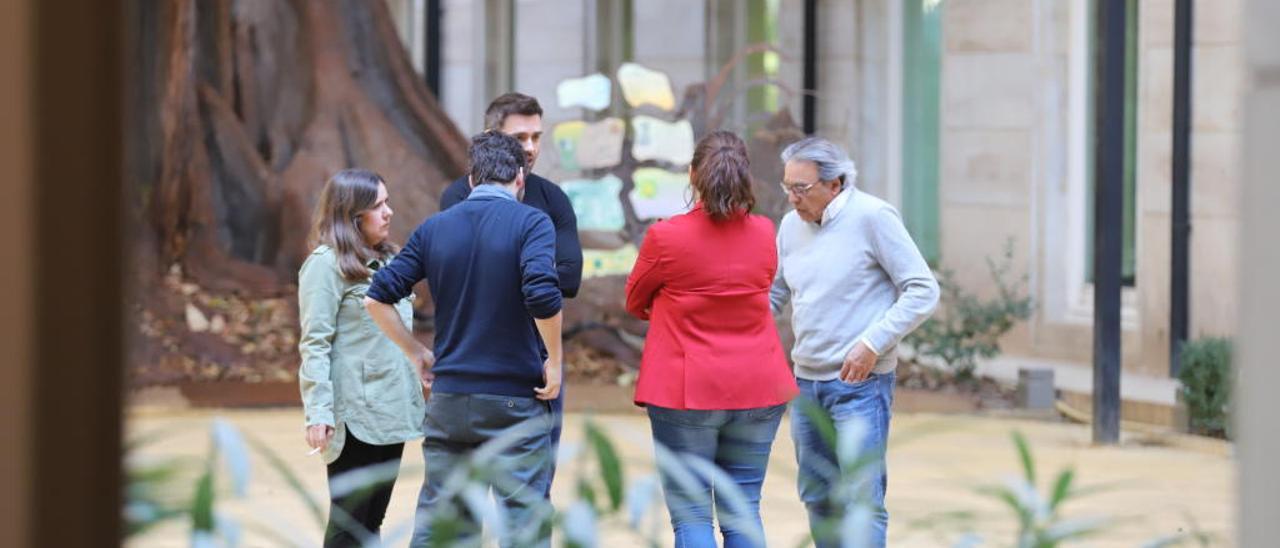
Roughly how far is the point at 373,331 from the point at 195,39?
351 inches

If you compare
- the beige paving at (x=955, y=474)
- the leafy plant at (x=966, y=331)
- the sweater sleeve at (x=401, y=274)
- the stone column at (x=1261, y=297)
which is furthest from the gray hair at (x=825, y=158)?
the leafy plant at (x=966, y=331)

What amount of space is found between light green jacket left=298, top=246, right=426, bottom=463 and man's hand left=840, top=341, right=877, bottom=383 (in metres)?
1.18

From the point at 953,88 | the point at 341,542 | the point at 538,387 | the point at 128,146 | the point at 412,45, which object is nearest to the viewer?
the point at 128,146

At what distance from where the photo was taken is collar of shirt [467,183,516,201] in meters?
5.63

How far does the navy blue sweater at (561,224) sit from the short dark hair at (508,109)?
0.18 metres

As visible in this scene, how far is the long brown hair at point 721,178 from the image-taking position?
5.75m

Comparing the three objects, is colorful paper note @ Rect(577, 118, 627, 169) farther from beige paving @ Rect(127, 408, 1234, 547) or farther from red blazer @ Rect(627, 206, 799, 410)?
red blazer @ Rect(627, 206, 799, 410)

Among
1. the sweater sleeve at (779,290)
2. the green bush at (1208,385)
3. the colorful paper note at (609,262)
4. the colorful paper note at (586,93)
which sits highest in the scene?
the colorful paper note at (586,93)

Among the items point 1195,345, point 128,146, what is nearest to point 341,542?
point 128,146

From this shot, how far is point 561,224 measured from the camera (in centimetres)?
636

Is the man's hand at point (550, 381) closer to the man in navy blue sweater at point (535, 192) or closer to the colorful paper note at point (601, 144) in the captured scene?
the man in navy blue sweater at point (535, 192)

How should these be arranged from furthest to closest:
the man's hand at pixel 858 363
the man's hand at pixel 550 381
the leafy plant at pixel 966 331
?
the leafy plant at pixel 966 331 < the man's hand at pixel 858 363 < the man's hand at pixel 550 381

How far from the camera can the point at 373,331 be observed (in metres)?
5.84

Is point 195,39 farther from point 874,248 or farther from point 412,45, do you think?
point 874,248
